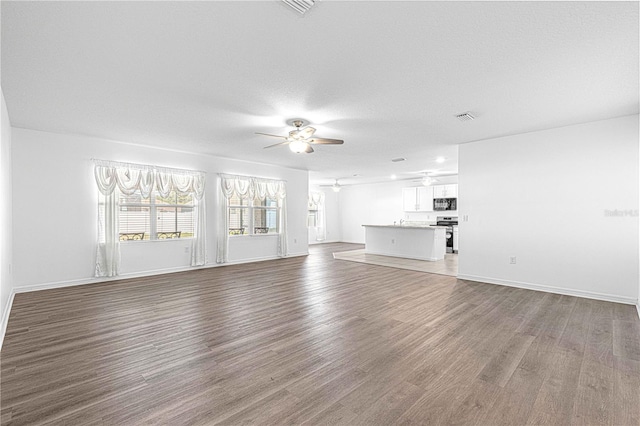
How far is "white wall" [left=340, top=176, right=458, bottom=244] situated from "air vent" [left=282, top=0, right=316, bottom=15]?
9.51m

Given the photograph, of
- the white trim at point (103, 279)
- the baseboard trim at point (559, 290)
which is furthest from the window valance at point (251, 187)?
the baseboard trim at point (559, 290)

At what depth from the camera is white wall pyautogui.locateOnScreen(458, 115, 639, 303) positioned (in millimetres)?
4250

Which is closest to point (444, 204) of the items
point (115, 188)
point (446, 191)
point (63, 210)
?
point (446, 191)

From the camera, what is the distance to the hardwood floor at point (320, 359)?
1.89m

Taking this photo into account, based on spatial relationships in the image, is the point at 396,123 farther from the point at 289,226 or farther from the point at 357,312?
the point at 289,226

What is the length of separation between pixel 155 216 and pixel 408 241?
6.58 m

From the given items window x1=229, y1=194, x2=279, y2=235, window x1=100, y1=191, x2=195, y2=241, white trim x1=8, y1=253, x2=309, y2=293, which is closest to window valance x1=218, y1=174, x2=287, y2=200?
window x1=229, y1=194, x2=279, y2=235

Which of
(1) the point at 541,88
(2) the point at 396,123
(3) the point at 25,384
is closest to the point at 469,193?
(2) the point at 396,123

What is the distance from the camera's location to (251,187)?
25.6 feet

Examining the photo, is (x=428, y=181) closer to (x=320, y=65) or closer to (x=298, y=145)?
(x=298, y=145)

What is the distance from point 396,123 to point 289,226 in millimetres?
5155

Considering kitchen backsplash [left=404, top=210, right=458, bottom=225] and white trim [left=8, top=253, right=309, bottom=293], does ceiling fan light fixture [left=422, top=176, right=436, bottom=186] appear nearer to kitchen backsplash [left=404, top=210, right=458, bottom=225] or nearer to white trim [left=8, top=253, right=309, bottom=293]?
kitchen backsplash [left=404, top=210, right=458, bottom=225]

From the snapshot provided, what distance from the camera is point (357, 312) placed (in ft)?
12.4

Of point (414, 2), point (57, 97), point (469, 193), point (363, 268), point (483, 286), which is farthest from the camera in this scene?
point (363, 268)
